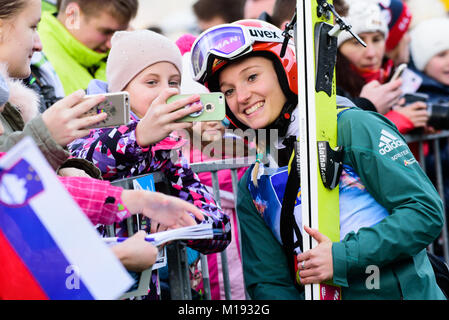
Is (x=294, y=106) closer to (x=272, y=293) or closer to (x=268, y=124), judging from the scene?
(x=268, y=124)

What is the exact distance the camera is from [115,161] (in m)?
2.71

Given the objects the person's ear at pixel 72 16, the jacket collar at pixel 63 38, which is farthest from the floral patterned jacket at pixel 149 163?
the person's ear at pixel 72 16

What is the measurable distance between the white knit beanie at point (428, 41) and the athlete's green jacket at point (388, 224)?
306cm

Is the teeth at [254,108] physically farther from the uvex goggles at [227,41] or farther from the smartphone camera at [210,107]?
the smartphone camera at [210,107]

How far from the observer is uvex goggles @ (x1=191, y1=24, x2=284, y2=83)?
3111 millimetres

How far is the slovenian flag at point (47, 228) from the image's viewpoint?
1.74m

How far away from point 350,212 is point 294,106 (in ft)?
2.29

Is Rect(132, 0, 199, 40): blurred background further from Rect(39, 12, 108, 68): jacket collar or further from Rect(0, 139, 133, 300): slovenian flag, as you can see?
Rect(0, 139, 133, 300): slovenian flag

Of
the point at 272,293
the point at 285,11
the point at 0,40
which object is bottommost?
the point at 272,293

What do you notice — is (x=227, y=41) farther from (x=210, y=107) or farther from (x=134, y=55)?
(x=210, y=107)

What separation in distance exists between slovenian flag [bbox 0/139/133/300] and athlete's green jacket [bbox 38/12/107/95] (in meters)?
2.74

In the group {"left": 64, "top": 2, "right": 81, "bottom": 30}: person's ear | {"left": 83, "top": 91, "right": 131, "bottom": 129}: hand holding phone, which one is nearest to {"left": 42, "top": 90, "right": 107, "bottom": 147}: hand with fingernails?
{"left": 83, "top": 91, "right": 131, "bottom": 129}: hand holding phone

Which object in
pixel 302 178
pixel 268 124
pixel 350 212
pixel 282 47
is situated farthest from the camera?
pixel 268 124

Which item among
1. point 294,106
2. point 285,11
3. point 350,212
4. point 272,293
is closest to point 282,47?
point 294,106
